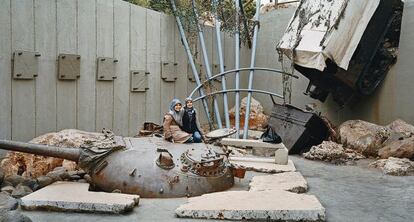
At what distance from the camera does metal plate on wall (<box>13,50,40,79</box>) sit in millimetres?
7749

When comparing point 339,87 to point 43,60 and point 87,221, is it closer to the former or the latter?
point 43,60

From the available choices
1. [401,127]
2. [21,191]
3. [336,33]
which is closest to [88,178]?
[21,191]

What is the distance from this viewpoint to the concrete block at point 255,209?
5078 mm

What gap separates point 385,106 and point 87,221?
825 cm

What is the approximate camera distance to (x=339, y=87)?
37.8 ft

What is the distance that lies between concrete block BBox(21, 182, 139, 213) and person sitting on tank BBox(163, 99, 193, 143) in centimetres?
165

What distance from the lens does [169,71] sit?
38.6ft

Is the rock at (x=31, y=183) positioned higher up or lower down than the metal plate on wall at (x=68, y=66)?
lower down

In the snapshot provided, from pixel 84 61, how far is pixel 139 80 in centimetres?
174

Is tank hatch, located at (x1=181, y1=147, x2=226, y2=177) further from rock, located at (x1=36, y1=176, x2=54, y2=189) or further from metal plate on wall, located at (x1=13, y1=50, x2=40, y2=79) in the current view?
metal plate on wall, located at (x1=13, y1=50, x2=40, y2=79)

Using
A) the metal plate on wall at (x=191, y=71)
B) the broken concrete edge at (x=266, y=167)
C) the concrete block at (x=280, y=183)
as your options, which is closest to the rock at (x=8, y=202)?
the concrete block at (x=280, y=183)

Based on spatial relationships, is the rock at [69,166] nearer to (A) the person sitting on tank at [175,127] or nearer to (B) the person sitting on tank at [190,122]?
(A) the person sitting on tank at [175,127]

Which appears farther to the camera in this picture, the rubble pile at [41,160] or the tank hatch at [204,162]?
the rubble pile at [41,160]

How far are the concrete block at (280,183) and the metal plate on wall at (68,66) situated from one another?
13.1 feet
